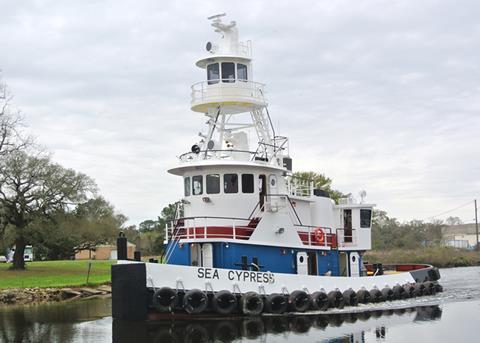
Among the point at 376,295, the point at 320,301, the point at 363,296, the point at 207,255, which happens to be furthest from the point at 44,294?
the point at 376,295

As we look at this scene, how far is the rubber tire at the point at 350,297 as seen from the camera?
2373 centimetres

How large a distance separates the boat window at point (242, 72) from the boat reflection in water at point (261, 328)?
880cm

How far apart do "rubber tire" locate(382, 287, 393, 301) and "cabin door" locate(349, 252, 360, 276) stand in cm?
138

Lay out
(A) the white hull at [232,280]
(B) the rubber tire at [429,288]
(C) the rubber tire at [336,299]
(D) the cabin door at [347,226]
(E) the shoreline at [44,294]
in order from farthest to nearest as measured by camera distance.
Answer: (E) the shoreline at [44,294] < (B) the rubber tire at [429,288] < (D) the cabin door at [347,226] < (C) the rubber tire at [336,299] < (A) the white hull at [232,280]

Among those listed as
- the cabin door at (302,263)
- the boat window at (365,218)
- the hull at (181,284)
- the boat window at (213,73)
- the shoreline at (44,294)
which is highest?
the boat window at (213,73)

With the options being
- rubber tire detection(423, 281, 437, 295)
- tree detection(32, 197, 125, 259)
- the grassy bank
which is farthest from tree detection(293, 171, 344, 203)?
rubber tire detection(423, 281, 437, 295)

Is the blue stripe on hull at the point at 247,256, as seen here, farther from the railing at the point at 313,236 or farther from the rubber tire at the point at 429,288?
the rubber tire at the point at 429,288

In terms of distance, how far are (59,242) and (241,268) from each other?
27772 mm

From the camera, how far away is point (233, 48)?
25.2 meters

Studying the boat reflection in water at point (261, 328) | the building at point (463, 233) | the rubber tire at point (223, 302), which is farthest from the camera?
the building at point (463, 233)

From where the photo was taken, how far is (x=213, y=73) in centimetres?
2500

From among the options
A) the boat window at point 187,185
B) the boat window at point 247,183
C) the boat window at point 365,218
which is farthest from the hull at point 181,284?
the boat window at point 365,218

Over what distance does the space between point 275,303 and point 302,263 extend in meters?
2.60

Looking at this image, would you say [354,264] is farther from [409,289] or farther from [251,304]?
[251,304]
